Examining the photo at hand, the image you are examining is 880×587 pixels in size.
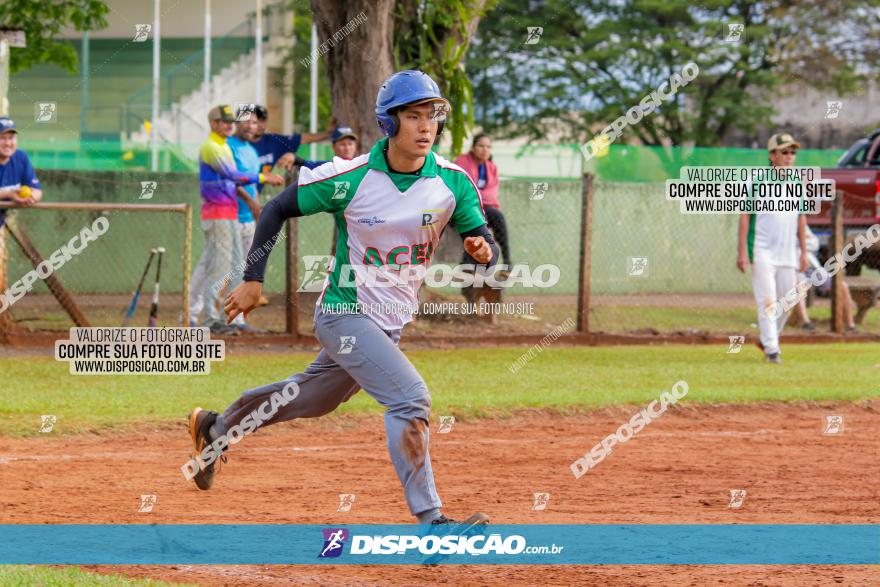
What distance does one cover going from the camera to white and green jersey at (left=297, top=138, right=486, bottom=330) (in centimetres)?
632

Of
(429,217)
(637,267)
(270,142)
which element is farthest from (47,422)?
(637,267)

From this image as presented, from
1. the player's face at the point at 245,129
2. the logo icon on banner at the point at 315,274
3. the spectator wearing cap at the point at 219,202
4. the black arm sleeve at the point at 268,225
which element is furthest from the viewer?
the logo icon on banner at the point at 315,274

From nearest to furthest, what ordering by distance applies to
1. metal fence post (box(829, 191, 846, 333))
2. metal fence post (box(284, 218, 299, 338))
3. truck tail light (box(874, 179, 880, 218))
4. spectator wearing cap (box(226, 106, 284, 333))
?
spectator wearing cap (box(226, 106, 284, 333)) < metal fence post (box(284, 218, 299, 338)) < metal fence post (box(829, 191, 846, 333)) < truck tail light (box(874, 179, 880, 218))

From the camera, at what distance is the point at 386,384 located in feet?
20.4

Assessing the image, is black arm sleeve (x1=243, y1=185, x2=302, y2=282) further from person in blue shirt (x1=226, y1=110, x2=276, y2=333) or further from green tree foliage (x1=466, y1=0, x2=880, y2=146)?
green tree foliage (x1=466, y1=0, x2=880, y2=146)

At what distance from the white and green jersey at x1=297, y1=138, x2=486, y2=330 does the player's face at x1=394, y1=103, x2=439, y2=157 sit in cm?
20

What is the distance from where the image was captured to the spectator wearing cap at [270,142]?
15094 millimetres

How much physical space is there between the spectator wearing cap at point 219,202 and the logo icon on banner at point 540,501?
7.43 meters

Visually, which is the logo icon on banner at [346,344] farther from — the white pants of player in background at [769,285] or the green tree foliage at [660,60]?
the green tree foliage at [660,60]

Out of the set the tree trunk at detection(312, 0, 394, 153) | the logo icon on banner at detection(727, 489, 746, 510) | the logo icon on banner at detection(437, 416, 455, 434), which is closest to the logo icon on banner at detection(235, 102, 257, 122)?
the tree trunk at detection(312, 0, 394, 153)

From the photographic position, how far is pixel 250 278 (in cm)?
649

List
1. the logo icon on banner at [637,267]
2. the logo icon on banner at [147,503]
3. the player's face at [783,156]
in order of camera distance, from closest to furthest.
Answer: the logo icon on banner at [147,503]
the player's face at [783,156]
the logo icon on banner at [637,267]

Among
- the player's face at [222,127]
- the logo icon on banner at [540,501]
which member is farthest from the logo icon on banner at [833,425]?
the player's face at [222,127]

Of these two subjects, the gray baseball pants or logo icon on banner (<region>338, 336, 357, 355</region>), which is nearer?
the gray baseball pants
